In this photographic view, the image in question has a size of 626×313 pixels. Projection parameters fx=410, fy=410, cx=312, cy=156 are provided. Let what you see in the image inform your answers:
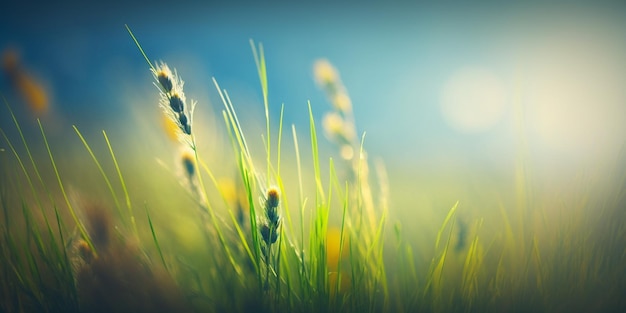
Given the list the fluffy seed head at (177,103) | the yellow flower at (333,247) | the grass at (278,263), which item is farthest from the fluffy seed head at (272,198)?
the yellow flower at (333,247)

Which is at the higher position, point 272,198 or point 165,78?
point 165,78

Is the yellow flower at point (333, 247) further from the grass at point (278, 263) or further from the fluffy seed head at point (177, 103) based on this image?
the fluffy seed head at point (177, 103)

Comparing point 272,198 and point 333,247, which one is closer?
point 272,198

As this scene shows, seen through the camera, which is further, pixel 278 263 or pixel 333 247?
pixel 333 247

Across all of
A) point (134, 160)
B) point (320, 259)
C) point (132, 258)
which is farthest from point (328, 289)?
point (134, 160)

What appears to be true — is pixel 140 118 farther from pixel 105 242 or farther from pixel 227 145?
pixel 105 242

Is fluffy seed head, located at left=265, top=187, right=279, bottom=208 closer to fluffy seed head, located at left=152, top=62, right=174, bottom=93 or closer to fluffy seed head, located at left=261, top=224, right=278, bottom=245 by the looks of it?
fluffy seed head, located at left=261, top=224, right=278, bottom=245

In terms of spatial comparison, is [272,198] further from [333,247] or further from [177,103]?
[333,247]

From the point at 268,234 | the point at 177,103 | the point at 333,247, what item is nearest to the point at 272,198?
the point at 268,234

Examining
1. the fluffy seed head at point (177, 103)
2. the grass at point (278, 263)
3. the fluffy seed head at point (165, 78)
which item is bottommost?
the grass at point (278, 263)

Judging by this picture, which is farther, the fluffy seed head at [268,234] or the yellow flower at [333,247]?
the yellow flower at [333,247]

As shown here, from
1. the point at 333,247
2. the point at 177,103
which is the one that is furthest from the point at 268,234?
the point at 333,247

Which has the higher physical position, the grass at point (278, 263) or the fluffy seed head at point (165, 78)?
the fluffy seed head at point (165, 78)
